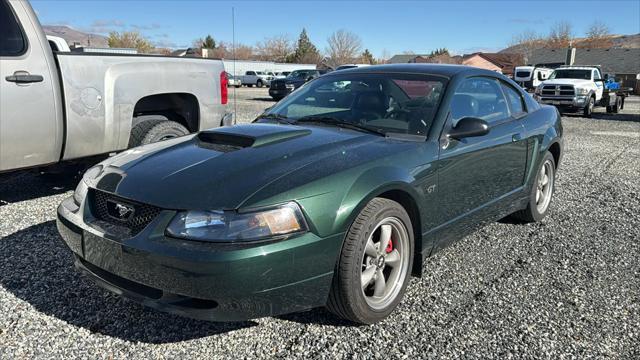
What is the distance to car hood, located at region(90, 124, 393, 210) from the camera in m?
2.41

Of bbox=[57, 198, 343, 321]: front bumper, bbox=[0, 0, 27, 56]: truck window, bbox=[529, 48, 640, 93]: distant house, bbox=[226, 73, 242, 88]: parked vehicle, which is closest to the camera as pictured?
bbox=[57, 198, 343, 321]: front bumper

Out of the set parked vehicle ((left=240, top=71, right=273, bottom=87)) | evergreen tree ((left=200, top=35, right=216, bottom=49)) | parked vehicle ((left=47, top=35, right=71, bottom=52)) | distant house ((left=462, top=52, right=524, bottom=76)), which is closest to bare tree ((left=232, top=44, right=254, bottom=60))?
evergreen tree ((left=200, top=35, right=216, bottom=49))

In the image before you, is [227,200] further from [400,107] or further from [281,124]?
[400,107]

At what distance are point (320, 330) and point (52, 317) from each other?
1569mm

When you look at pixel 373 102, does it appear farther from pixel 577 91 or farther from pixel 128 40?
pixel 128 40

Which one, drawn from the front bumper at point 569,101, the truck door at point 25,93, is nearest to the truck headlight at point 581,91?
the front bumper at point 569,101

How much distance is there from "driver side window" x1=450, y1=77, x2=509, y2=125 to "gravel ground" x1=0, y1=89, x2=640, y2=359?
1103 millimetres

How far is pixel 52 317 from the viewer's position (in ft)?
9.36

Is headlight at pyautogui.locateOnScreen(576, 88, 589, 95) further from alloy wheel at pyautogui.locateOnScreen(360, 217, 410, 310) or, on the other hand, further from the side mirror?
alloy wheel at pyautogui.locateOnScreen(360, 217, 410, 310)

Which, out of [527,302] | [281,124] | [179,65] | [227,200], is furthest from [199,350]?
[179,65]

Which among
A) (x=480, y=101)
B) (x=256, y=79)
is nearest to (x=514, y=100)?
(x=480, y=101)

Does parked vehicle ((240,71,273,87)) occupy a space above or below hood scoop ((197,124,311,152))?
above

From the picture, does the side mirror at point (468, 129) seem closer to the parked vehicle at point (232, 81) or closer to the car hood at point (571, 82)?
the parked vehicle at point (232, 81)

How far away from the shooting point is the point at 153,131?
510 cm
